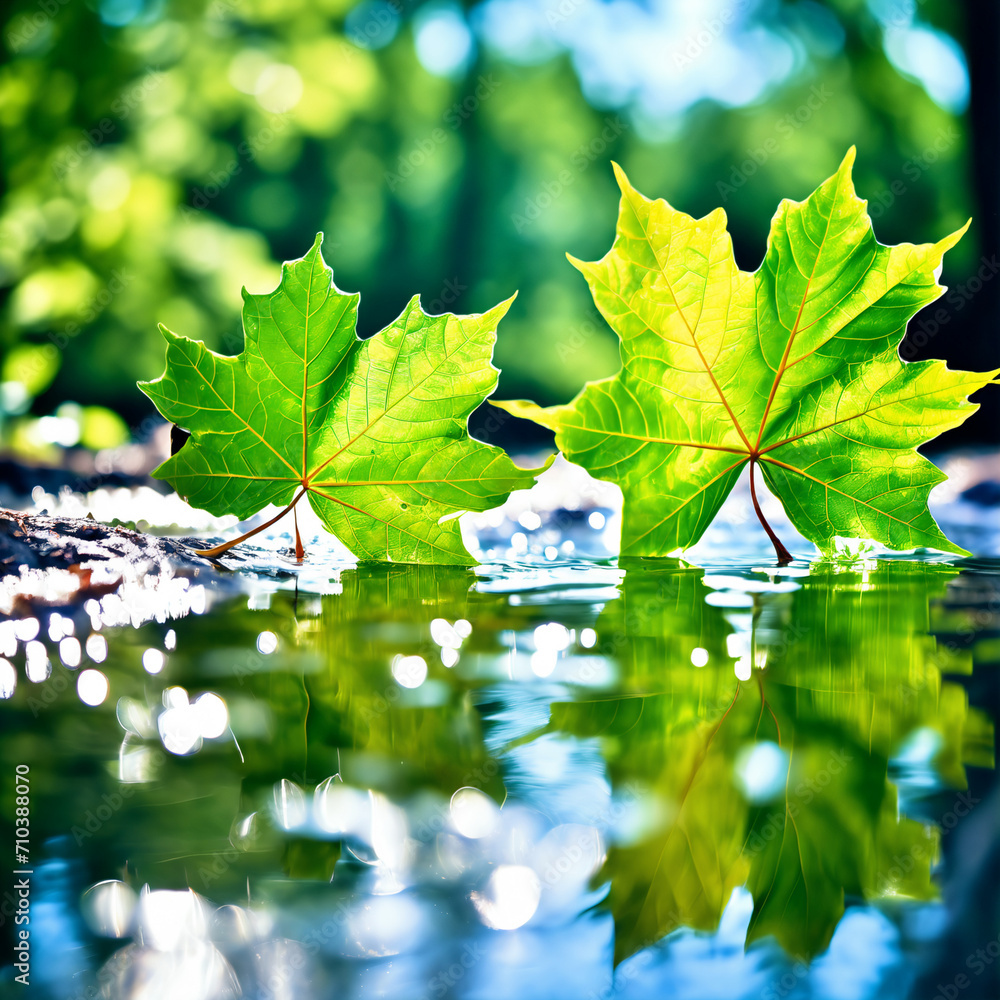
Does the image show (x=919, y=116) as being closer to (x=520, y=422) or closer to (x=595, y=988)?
(x=520, y=422)

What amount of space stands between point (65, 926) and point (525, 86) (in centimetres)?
262

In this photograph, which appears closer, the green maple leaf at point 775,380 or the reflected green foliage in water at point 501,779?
the reflected green foliage in water at point 501,779

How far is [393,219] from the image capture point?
2.48 m

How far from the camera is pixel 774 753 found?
0.21 metres

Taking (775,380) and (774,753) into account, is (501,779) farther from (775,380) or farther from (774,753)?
(775,380)

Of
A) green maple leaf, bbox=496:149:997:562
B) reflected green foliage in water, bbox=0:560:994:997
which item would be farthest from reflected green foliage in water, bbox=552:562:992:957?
green maple leaf, bbox=496:149:997:562

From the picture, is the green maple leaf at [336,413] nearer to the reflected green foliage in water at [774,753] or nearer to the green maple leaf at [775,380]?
the green maple leaf at [775,380]

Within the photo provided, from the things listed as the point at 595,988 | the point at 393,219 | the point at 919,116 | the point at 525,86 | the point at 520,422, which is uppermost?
the point at 525,86

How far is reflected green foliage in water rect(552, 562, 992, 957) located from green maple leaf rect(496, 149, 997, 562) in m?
0.10

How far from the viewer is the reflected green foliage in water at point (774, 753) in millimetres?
151

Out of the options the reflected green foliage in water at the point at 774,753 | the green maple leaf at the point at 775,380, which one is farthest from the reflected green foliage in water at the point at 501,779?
the green maple leaf at the point at 775,380

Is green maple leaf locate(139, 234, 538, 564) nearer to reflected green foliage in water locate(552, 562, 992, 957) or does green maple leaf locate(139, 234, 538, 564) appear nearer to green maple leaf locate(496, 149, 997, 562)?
green maple leaf locate(496, 149, 997, 562)

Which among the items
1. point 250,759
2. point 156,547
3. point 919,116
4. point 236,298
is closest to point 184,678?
point 250,759

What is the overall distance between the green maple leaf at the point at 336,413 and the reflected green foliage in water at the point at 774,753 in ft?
0.49
